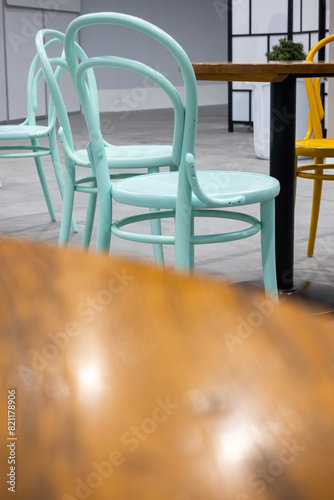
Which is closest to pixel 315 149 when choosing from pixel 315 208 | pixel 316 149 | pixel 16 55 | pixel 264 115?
pixel 316 149

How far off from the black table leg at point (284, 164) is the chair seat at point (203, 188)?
50 centimetres

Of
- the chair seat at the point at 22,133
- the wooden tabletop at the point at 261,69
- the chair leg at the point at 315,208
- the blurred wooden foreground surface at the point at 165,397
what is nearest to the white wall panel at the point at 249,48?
the chair seat at the point at 22,133

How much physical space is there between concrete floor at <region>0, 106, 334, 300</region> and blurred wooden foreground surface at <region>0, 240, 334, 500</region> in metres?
1.57

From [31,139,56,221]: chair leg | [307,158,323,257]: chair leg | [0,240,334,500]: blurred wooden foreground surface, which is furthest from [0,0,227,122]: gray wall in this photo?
[0,240,334,500]: blurred wooden foreground surface

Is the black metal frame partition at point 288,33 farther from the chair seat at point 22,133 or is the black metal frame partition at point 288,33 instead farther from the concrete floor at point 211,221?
the chair seat at point 22,133

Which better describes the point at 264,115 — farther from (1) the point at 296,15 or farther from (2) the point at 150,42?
(2) the point at 150,42

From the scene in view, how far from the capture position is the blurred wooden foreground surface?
109 mm

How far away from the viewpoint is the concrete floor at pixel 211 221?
239 cm

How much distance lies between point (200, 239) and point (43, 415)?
1213 millimetres

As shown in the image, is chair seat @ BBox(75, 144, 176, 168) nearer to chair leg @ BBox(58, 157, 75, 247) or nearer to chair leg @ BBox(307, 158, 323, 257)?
chair leg @ BBox(58, 157, 75, 247)

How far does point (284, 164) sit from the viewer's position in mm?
2055

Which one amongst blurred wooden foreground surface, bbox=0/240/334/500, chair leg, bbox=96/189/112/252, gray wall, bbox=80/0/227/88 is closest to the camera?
blurred wooden foreground surface, bbox=0/240/334/500

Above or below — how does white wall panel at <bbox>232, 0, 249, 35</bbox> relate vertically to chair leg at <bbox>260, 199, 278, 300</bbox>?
above

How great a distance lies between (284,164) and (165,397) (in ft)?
6.49
